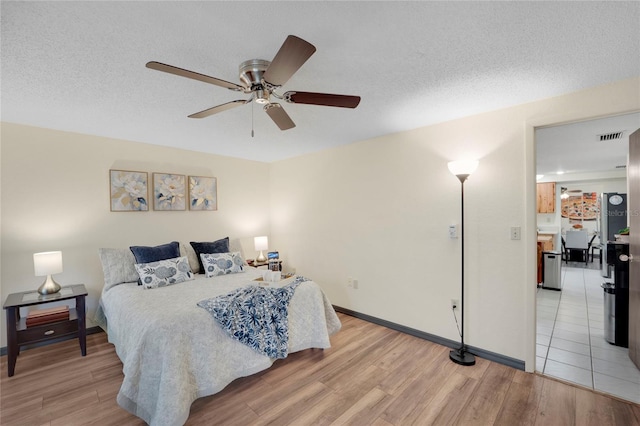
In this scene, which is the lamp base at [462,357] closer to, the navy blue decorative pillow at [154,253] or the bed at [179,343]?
the bed at [179,343]

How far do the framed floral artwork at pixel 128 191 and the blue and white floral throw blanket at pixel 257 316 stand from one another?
80.3 inches

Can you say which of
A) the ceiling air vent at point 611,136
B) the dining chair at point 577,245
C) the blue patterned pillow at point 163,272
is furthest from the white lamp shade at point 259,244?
the dining chair at point 577,245

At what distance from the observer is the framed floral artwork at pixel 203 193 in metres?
4.13

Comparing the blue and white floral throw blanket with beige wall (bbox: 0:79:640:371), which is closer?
the blue and white floral throw blanket

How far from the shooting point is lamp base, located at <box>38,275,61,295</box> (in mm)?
2817

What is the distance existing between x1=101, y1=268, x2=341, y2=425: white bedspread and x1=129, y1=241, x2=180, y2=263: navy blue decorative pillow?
427mm

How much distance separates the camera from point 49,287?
9.32 feet

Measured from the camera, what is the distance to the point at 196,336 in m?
2.12

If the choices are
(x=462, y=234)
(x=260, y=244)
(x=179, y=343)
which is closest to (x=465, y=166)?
(x=462, y=234)

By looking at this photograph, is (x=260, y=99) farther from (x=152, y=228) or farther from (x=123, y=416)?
(x=152, y=228)

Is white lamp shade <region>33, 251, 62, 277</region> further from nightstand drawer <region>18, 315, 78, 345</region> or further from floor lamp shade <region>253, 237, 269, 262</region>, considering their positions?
floor lamp shade <region>253, 237, 269, 262</region>

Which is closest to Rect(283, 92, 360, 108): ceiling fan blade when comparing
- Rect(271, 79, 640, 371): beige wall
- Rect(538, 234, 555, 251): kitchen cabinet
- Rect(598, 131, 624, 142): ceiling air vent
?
Rect(271, 79, 640, 371): beige wall

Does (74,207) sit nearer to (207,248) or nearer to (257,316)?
(207,248)

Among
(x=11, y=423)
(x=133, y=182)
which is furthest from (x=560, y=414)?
(x=133, y=182)
